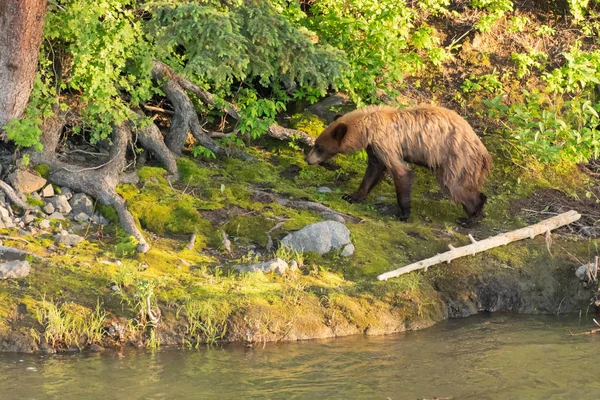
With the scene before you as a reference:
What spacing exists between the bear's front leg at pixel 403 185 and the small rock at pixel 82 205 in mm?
3759

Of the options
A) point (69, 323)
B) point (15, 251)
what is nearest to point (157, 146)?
point (15, 251)

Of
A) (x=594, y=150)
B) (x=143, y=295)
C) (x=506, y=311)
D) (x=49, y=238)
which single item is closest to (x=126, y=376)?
(x=143, y=295)

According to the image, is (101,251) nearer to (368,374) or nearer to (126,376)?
(126,376)

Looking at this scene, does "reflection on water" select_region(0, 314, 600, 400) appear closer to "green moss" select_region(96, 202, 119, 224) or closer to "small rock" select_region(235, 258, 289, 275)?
"small rock" select_region(235, 258, 289, 275)

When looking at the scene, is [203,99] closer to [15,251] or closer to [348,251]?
[348,251]

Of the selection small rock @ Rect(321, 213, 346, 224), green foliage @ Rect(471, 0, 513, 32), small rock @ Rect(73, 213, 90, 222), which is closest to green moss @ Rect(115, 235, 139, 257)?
small rock @ Rect(73, 213, 90, 222)

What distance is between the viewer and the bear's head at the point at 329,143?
1091cm

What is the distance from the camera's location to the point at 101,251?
28.5 ft

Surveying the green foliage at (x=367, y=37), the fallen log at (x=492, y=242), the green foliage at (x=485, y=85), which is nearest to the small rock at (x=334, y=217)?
the fallen log at (x=492, y=242)

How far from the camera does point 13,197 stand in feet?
29.9

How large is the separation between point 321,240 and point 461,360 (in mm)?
2263

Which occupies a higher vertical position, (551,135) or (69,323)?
(551,135)

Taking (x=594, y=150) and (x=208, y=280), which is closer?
(x=208, y=280)

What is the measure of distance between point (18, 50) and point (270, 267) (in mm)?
3776
